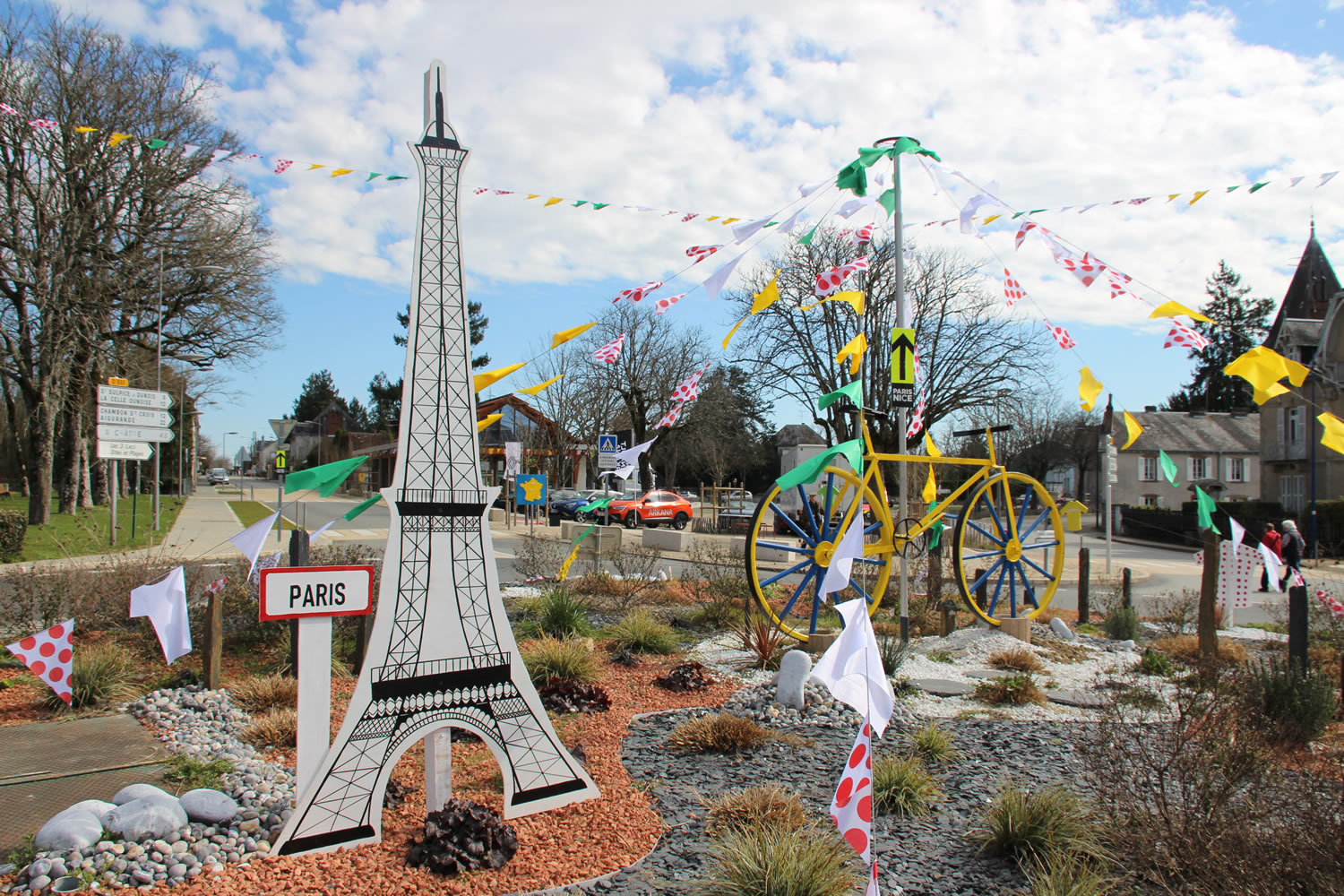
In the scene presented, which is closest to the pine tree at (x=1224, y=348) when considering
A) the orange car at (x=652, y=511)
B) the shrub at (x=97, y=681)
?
the orange car at (x=652, y=511)

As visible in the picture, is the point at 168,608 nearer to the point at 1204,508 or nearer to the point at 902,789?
the point at 902,789

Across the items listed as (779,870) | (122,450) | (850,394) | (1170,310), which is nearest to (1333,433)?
(1170,310)

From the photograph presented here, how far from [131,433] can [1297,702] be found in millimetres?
18903

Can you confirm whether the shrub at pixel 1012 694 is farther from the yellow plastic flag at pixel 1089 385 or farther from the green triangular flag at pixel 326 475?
the green triangular flag at pixel 326 475

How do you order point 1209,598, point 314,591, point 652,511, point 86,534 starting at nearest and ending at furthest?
point 314,591, point 1209,598, point 86,534, point 652,511

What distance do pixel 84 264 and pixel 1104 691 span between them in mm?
24037

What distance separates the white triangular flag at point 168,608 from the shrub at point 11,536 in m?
12.7

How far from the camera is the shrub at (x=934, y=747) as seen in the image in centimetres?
496

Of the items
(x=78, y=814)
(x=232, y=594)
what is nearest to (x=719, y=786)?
(x=78, y=814)

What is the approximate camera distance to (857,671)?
2973mm

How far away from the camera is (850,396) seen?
24.6ft

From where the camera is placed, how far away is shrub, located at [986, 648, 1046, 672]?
294 inches

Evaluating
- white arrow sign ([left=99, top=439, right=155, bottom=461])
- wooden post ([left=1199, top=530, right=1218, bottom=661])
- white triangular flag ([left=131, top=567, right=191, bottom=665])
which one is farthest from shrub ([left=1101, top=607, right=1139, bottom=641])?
white arrow sign ([left=99, top=439, right=155, bottom=461])

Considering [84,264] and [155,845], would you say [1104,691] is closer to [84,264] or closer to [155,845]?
[155,845]
